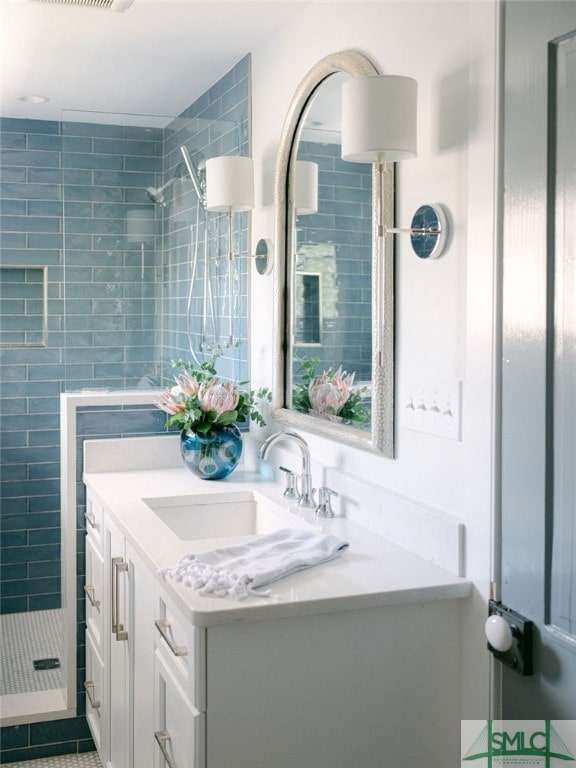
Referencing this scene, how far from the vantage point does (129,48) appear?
10.2 ft

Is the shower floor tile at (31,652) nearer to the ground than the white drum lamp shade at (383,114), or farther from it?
nearer to the ground

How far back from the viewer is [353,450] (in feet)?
7.86

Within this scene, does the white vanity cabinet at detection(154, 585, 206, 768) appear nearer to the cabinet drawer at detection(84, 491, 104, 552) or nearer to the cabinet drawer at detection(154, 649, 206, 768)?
the cabinet drawer at detection(154, 649, 206, 768)

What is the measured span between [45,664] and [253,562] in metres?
2.17

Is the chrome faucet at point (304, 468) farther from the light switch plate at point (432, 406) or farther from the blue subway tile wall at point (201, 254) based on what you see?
the blue subway tile wall at point (201, 254)

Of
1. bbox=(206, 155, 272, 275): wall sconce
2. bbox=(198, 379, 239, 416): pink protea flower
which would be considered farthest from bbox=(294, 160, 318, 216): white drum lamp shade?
bbox=(198, 379, 239, 416): pink protea flower

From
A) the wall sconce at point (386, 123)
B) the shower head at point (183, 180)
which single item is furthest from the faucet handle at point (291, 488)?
the shower head at point (183, 180)

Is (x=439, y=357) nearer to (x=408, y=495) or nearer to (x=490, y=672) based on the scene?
(x=408, y=495)

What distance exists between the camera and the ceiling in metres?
2.74

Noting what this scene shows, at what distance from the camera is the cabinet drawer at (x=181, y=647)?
166 centimetres

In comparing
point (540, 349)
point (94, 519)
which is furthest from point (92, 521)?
point (540, 349)

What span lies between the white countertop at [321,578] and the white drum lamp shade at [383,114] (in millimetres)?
930

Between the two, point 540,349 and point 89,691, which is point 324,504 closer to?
point 540,349

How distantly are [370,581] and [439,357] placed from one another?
53cm
